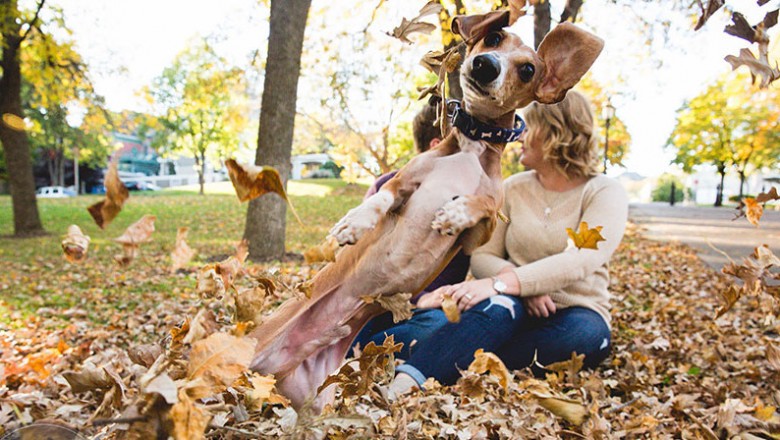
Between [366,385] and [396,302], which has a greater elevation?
[396,302]

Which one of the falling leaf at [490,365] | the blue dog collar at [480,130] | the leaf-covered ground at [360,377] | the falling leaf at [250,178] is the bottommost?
the leaf-covered ground at [360,377]

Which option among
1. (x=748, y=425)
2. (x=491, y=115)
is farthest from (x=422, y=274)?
(x=748, y=425)

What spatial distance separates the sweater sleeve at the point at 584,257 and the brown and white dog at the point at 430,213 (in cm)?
164

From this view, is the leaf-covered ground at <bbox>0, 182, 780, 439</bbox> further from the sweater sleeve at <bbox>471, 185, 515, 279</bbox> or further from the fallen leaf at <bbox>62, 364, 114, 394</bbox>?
the sweater sleeve at <bbox>471, 185, 515, 279</bbox>

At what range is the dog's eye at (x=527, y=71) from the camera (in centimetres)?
133

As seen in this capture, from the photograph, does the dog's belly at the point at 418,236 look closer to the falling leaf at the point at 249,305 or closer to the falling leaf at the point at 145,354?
the falling leaf at the point at 249,305

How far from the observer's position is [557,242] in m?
3.25

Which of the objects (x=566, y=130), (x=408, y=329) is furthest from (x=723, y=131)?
(x=408, y=329)

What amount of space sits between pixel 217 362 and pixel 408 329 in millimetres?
2130

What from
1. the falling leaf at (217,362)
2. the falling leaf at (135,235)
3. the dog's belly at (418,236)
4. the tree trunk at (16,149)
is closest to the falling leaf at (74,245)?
the falling leaf at (135,235)

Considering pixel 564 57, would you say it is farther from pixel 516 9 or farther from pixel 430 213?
pixel 430 213

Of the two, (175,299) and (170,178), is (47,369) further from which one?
(170,178)

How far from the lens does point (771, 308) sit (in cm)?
212

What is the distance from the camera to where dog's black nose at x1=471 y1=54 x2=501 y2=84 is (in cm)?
129
